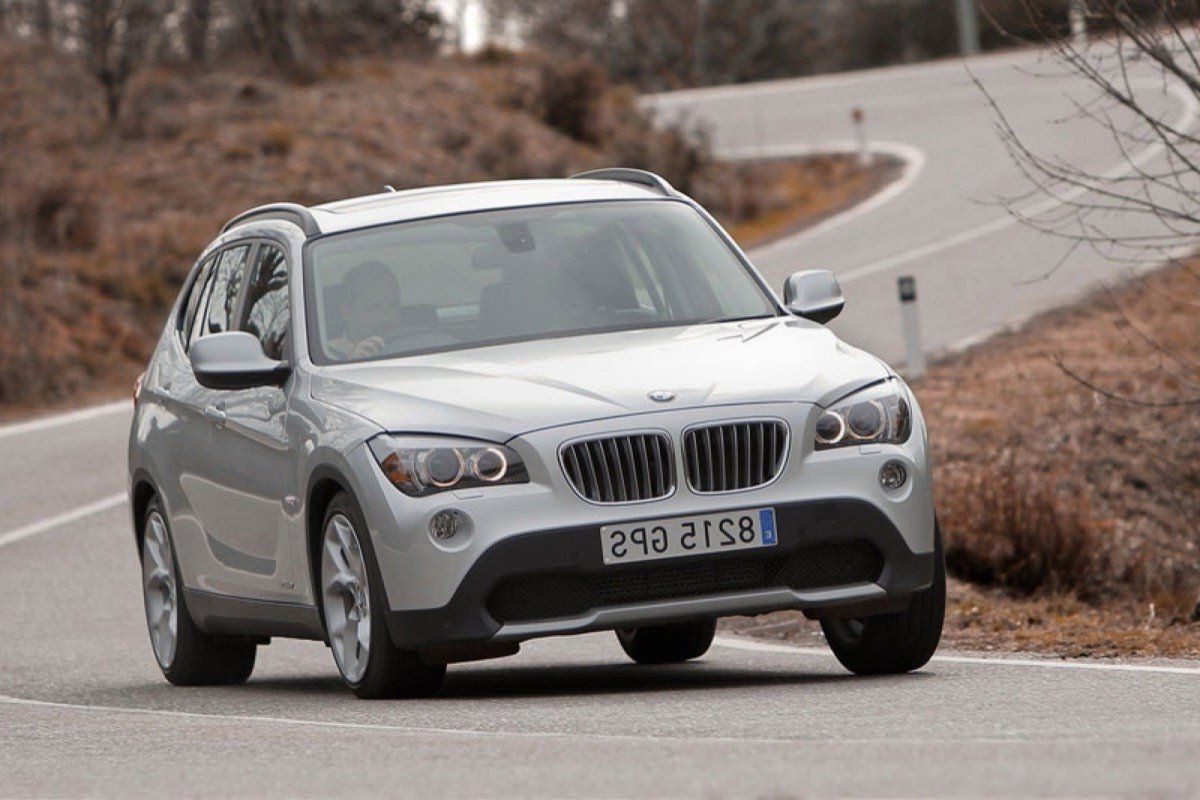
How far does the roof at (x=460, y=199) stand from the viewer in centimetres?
939

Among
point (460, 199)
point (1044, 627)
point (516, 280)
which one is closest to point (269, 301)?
point (460, 199)

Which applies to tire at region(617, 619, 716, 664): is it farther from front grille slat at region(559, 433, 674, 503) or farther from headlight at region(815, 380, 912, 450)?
front grille slat at region(559, 433, 674, 503)

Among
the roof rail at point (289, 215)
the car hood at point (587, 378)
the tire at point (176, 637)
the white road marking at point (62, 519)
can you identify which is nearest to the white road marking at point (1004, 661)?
the car hood at point (587, 378)

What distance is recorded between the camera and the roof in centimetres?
939

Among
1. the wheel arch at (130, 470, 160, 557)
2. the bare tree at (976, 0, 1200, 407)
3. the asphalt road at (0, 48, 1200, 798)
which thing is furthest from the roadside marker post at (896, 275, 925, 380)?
the wheel arch at (130, 470, 160, 557)

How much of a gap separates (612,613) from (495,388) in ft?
2.64

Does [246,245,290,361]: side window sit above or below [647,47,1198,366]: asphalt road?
above

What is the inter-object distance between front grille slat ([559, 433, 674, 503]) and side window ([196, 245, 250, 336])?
2430 millimetres

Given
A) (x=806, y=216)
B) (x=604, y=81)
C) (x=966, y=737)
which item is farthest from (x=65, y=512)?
(x=604, y=81)

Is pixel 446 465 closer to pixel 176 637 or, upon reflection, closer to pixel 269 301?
pixel 269 301

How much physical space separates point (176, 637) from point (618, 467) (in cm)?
303

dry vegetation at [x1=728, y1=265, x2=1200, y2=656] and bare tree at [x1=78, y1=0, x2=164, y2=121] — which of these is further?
bare tree at [x1=78, y1=0, x2=164, y2=121]

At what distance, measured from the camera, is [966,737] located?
626 centimetres

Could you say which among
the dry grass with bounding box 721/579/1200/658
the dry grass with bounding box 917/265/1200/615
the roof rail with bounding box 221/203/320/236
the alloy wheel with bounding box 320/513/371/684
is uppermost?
the roof rail with bounding box 221/203/320/236
